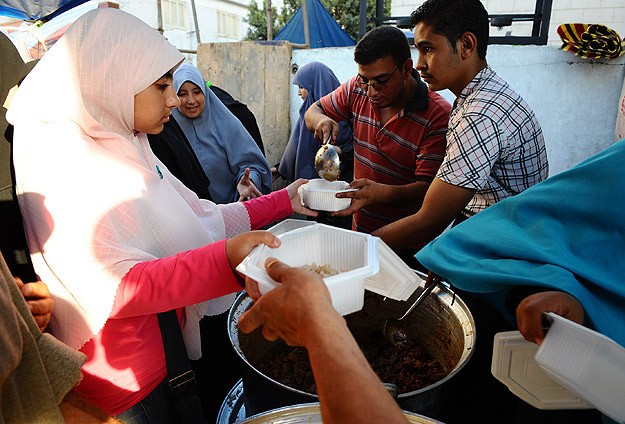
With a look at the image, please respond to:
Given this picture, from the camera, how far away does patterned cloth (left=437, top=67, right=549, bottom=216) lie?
1.73 m

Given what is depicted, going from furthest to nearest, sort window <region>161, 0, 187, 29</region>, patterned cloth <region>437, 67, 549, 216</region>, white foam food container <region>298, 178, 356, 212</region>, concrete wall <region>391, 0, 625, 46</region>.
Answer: window <region>161, 0, 187, 29</region>
concrete wall <region>391, 0, 625, 46</region>
white foam food container <region>298, 178, 356, 212</region>
patterned cloth <region>437, 67, 549, 216</region>

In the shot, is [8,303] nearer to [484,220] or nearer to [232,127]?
[484,220]

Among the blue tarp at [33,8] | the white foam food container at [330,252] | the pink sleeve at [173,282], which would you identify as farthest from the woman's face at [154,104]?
the blue tarp at [33,8]

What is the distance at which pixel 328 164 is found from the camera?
245cm

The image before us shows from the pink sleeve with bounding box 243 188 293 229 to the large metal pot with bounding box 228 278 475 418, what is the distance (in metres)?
0.41

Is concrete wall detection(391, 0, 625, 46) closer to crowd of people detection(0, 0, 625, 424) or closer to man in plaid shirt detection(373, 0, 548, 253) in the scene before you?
man in plaid shirt detection(373, 0, 548, 253)

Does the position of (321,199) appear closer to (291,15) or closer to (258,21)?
(291,15)

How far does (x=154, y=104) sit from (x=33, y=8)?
471 cm

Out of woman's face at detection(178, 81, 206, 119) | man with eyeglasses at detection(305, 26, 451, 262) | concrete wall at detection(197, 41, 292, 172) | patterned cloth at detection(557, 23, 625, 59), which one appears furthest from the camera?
concrete wall at detection(197, 41, 292, 172)

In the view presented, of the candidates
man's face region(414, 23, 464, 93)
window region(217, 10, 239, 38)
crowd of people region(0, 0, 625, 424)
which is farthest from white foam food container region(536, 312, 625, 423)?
window region(217, 10, 239, 38)

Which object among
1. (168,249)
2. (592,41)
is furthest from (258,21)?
(168,249)

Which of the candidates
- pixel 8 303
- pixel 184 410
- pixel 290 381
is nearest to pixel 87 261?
pixel 8 303

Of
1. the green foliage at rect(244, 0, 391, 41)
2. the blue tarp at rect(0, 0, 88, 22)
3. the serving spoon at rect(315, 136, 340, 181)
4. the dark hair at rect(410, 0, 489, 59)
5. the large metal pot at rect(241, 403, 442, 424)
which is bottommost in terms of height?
the large metal pot at rect(241, 403, 442, 424)

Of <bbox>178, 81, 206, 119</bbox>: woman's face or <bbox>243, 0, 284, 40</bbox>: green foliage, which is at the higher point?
<bbox>243, 0, 284, 40</bbox>: green foliage
